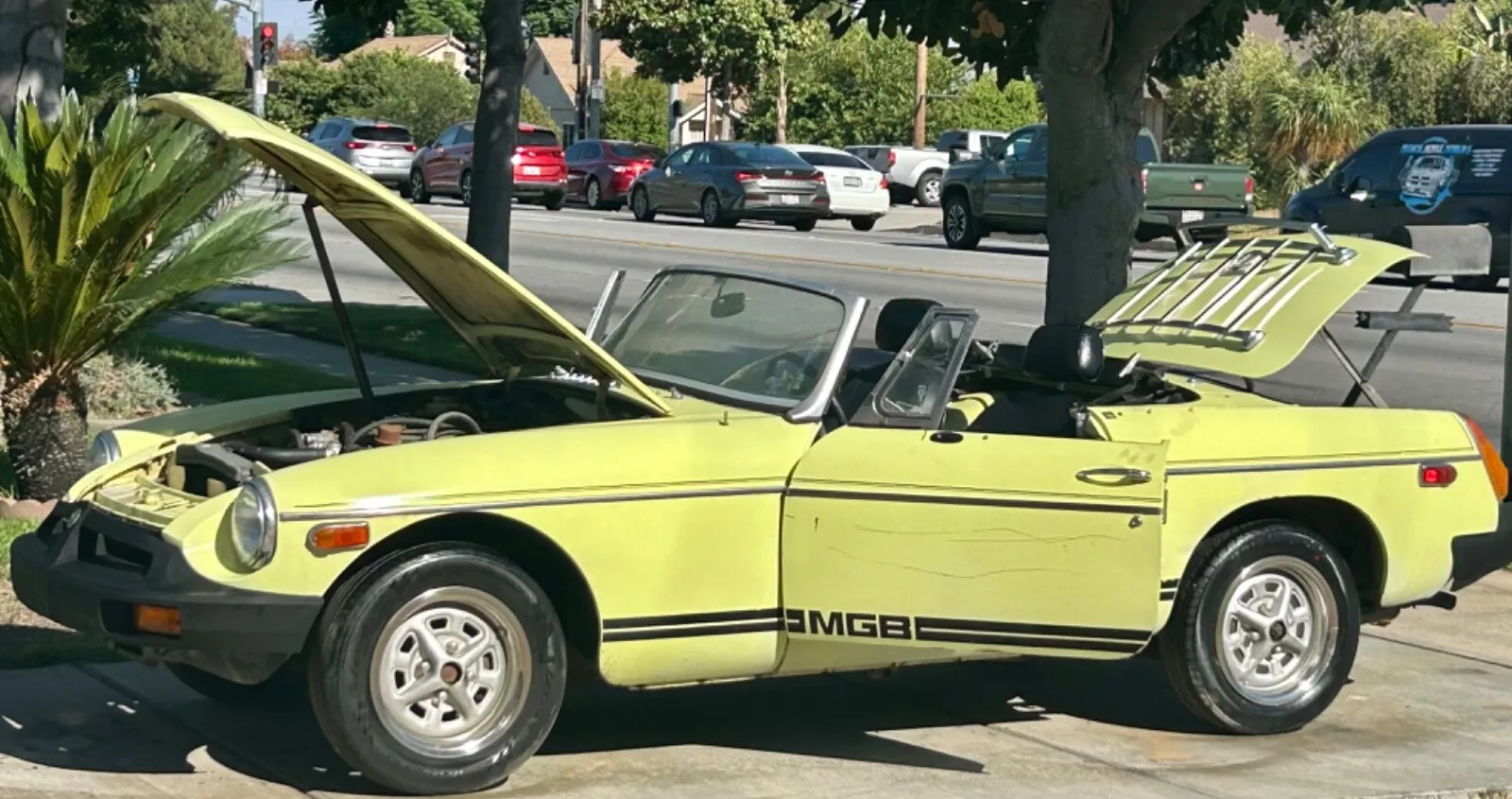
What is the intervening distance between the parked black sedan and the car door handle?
27.0 m

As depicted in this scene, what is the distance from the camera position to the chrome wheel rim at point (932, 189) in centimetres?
4416

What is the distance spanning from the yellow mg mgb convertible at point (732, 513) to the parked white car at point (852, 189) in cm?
2748

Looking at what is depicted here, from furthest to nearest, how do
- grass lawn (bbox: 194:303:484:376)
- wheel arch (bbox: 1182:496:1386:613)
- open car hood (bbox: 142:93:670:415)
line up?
grass lawn (bbox: 194:303:484:376), wheel arch (bbox: 1182:496:1386:613), open car hood (bbox: 142:93:670:415)

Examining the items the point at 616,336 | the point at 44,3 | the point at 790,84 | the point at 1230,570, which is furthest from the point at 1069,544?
the point at 790,84

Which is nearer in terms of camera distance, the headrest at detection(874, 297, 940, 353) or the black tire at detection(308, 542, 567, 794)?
the black tire at detection(308, 542, 567, 794)

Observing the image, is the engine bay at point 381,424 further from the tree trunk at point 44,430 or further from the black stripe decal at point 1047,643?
the tree trunk at point 44,430

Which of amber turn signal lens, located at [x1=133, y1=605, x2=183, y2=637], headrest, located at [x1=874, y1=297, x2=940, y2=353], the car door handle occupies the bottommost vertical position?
amber turn signal lens, located at [x1=133, y1=605, x2=183, y2=637]

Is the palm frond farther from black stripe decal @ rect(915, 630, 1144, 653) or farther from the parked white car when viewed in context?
the parked white car

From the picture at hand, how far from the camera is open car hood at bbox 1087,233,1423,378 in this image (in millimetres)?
6648

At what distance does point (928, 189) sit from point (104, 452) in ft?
126

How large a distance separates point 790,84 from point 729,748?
50127 mm

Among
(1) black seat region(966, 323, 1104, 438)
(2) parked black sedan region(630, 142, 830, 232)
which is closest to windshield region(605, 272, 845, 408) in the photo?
(1) black seat region(966, 323, 1104, 438)

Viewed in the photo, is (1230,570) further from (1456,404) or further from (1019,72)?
(1456,404)

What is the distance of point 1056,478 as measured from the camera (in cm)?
594
